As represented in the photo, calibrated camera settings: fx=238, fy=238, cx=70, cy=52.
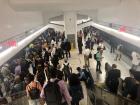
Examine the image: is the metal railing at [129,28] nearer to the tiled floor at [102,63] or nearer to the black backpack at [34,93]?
the tiled floor at [102,63]

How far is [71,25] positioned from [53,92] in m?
12.4

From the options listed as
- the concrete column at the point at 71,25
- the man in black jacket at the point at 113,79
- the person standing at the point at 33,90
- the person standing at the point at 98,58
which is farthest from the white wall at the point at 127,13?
the person standing at the point at 33,90

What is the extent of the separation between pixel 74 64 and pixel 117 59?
2461 millimetres

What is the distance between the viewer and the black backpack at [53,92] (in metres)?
4.99

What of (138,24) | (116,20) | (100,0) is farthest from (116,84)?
(116,20)

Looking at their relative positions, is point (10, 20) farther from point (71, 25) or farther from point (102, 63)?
point (71, 25)

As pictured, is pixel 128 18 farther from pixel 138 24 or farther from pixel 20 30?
pixel 20 30

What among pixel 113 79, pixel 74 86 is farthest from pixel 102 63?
pixel 74 86

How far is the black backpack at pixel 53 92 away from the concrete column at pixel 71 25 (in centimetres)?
1181

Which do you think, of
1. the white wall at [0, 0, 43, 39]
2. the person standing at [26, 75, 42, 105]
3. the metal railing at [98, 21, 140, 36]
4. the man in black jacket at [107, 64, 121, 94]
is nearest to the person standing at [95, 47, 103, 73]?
the metal railing at [98, 21, 140, 36]

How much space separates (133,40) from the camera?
989 centimetres

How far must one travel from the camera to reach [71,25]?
56.0 ft

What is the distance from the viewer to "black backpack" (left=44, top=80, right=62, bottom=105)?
4992mm

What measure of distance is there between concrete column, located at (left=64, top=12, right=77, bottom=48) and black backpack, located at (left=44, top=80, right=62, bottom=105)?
11.8m
